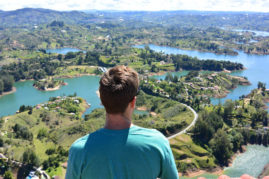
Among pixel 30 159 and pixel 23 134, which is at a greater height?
pixel 30 159

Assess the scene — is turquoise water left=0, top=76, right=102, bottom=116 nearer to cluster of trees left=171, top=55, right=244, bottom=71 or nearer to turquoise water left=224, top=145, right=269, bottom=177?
turquoise water left=224, top=145, right=269, bottom=177

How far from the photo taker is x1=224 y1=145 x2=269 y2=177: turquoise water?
20062 mm

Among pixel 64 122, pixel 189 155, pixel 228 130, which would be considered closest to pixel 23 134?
pixel 64 122

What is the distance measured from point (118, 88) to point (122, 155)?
379mm

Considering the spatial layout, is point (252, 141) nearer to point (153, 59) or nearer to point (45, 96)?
point (45, 96)

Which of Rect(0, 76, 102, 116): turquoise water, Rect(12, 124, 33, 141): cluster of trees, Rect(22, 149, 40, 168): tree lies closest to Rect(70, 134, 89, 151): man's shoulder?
Rect(22, 149, 40, 168): tree

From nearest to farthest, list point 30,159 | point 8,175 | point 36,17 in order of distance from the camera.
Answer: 1. point 8,175
2. point 30,159
3. point 36,17

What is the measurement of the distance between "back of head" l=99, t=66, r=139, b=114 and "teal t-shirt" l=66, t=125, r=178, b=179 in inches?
5.9

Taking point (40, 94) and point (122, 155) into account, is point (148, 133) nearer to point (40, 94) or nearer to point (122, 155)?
point (122, 155)

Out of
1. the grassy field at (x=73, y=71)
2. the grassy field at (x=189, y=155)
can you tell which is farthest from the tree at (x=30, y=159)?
the grassy field at (x=73, y=71)

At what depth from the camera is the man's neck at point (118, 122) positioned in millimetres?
1434

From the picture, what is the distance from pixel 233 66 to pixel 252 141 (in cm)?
3277

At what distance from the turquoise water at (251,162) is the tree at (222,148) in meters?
0.84

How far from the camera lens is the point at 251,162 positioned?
2139 centimetres
